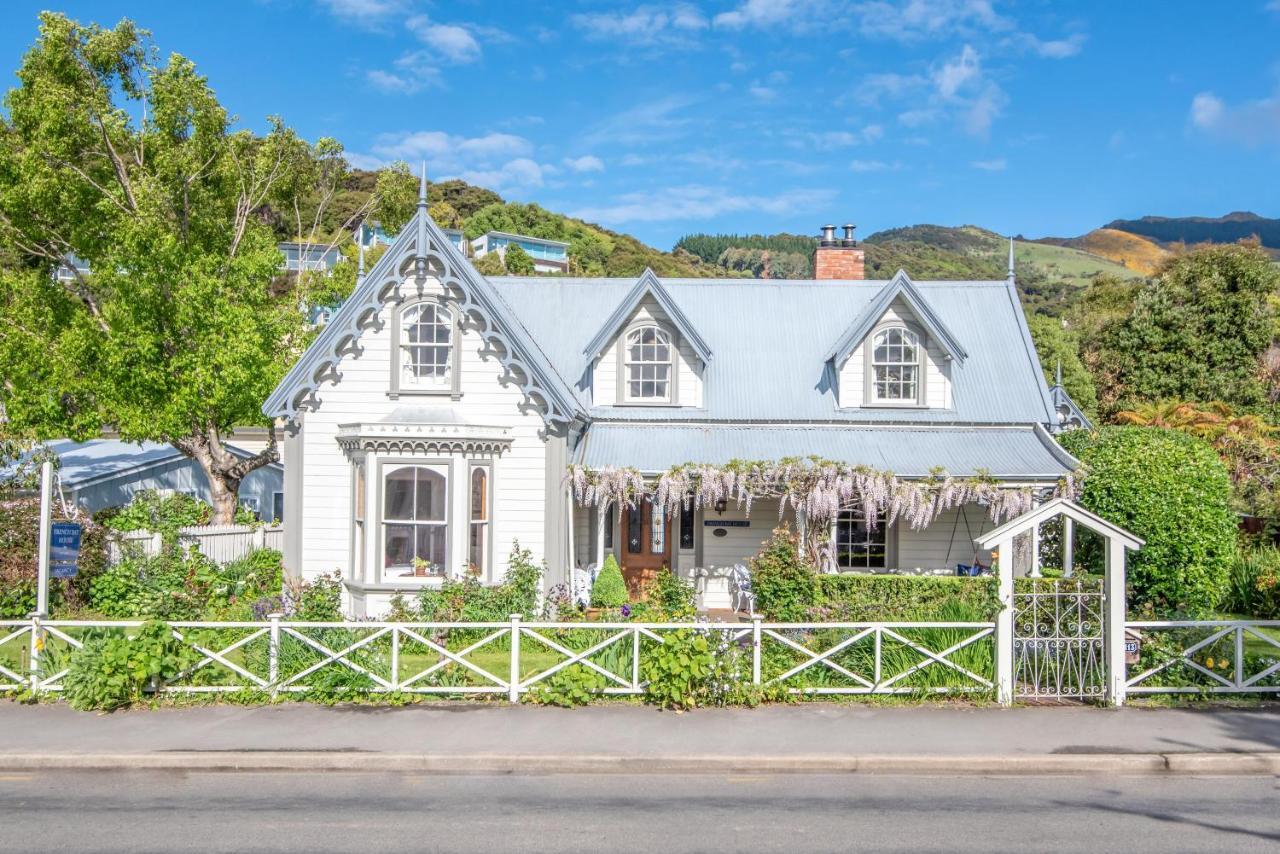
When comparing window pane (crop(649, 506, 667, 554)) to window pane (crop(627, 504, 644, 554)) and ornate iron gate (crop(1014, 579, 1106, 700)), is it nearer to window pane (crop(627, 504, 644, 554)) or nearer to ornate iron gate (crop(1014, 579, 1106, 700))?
window pane (crop(627, 504, 644, 554))

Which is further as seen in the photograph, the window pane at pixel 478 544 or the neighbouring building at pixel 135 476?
the neighbouring building at pixel 135 476

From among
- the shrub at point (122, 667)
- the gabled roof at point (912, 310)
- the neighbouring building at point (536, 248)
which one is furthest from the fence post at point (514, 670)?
the neighbouring building at point (536, 248)

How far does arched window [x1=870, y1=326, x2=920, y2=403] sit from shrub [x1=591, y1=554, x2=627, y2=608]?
7.28 metres

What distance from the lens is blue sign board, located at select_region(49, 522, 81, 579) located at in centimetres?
1346

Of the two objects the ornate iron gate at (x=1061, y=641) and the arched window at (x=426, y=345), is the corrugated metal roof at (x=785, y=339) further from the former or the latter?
the ornate iron gate at (x=1061, y=641)

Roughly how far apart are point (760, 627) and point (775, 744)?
1.88m

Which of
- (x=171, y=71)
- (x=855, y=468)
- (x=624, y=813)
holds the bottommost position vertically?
(x=624, y=813)

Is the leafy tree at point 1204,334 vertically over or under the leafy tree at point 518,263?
under

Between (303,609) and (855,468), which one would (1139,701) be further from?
(303,609)

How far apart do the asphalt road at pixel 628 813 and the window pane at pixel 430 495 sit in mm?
7321

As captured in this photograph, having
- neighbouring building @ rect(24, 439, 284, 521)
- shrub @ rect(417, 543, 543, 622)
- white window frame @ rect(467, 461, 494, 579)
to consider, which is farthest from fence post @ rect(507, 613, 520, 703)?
neighbouring building @ rect(24, 439, 284, 521)

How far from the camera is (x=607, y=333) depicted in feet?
67.3

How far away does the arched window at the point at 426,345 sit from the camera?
17.7 meters

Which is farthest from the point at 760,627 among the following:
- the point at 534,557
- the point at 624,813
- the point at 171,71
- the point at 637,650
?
the point at 171,71
